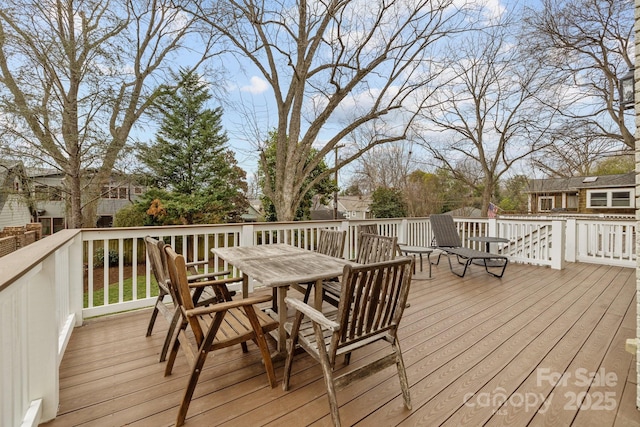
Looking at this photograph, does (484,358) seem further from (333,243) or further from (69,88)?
(69,88)

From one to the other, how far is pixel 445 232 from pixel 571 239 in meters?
2.68

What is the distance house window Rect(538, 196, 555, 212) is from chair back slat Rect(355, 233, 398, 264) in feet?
80.5

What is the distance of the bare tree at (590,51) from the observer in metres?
7.21

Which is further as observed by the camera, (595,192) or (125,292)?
(595,192)

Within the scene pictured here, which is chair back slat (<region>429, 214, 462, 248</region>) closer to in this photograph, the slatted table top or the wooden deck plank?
the wooden deck plank

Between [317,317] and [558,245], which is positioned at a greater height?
[317,317]

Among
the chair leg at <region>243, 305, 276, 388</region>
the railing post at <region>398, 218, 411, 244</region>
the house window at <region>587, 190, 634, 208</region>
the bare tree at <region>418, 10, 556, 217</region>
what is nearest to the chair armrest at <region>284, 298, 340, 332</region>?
Answer: the chair leg at <region>243, 305, 276, 388</region>

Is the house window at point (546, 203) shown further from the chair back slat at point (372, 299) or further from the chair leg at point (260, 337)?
the chair leg at point (260, 337)

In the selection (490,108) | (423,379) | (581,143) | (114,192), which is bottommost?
(423,379)

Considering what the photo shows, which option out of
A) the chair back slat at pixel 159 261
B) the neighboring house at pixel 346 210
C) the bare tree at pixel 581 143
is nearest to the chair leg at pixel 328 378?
the chair back slat at pixel 159 261

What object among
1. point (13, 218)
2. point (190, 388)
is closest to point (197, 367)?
point (190, 388)

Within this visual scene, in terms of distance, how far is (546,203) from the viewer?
72.0 feet

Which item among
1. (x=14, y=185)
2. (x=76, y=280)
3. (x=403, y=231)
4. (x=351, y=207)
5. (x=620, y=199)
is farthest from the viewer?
(x=351, y=207)

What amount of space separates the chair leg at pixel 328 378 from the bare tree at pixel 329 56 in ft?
23.0
